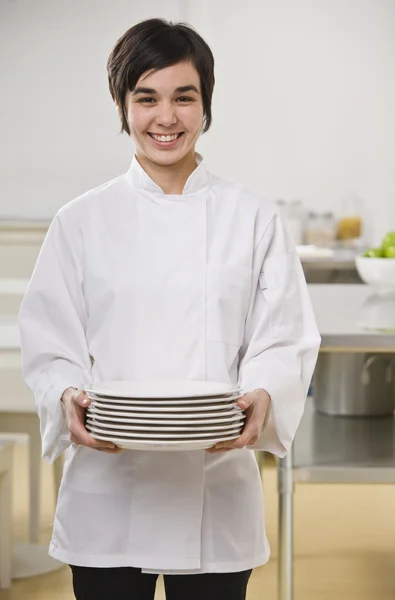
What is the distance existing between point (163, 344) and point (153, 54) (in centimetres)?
40

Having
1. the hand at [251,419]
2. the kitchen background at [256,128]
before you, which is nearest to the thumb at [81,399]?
the hand at [251,419]

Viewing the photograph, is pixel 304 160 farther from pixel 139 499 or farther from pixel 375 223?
pixel 139 499

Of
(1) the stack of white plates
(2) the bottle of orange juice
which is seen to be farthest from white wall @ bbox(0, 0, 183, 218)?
(1) the stack of white plates

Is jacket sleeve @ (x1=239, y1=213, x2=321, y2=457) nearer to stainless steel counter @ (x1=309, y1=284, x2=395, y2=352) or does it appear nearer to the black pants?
the black pants

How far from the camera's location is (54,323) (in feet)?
4.58

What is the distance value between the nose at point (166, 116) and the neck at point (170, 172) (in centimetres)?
9

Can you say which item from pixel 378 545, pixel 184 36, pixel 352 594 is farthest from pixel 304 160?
pixel 184 36

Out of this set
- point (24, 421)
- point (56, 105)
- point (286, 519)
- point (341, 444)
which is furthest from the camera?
point (56, 105)

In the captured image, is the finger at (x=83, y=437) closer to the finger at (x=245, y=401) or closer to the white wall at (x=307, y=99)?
the finger at (x=245, y=401)

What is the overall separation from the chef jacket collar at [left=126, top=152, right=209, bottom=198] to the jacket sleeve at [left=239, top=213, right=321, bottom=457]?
120 mm

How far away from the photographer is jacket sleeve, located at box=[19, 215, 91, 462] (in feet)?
4.51

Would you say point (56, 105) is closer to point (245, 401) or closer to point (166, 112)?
point (166, 112)

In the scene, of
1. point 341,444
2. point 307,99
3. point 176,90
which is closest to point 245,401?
point 176,90

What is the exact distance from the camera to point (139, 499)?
139cm
